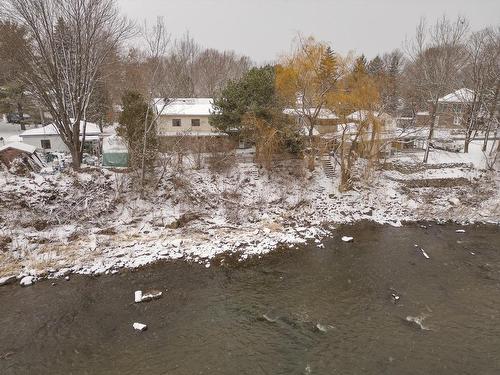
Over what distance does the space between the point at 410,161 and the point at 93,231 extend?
2362cm

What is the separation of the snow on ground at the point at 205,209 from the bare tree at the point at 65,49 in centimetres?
458

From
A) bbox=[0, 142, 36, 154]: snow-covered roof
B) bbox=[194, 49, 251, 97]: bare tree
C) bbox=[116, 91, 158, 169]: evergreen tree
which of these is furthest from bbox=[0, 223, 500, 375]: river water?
bbox=[194, 49, 251, 97]: bare tree

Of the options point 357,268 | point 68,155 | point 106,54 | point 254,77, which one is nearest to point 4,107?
point 68,155

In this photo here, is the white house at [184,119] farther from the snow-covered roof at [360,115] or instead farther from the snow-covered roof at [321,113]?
the snow-covered roof at [360,115]

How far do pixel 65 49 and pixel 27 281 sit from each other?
13807 millimetres

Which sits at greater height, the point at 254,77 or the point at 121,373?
the point at 254,77

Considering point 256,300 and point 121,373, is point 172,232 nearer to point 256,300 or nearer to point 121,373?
point 256,300

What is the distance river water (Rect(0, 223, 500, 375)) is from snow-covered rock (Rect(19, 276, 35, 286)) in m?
0.46

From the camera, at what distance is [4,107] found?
33.5m

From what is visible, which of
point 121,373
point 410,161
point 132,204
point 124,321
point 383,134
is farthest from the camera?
point 410,161

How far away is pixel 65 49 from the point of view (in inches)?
767

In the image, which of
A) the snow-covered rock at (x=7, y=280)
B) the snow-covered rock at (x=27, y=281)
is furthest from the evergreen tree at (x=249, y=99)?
the snow-covered rock at (x=7, y=280)

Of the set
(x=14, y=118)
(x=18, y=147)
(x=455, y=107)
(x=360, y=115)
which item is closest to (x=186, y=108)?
(x=18, y=147)

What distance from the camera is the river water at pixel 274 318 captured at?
9.74 metres
